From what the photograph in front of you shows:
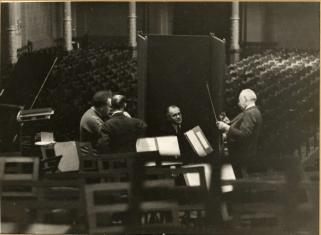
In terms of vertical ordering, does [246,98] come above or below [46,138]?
above

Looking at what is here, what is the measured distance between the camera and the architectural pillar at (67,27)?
18.2 ft

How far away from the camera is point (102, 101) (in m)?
5.65

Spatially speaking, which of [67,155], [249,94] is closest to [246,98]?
[249,94]

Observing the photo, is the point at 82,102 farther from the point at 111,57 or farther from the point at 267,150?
the point at 267,150

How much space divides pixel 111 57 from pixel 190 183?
131cm

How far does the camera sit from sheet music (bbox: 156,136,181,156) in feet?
18.2

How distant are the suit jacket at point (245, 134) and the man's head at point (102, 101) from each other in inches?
42.9

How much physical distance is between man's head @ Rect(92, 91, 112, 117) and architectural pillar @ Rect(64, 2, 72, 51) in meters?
0.49

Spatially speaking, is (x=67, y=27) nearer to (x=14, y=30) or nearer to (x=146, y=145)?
(x=14, y=30)

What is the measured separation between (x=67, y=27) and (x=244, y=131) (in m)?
1.79

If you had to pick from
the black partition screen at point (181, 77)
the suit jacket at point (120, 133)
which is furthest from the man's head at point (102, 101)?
the black partition screen at point (181, 77)

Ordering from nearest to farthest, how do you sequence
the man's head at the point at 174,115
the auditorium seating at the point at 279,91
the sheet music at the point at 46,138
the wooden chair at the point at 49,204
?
the auditorium seating at the point at 279,91, the wooden chair at the point at 49,204, the man's head at the point at 174,115, the sheet music at the point at 46,138

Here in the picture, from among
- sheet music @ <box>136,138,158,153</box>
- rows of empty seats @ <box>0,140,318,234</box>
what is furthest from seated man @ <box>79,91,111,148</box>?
sheet music @ <box>136,138,158,153</box>

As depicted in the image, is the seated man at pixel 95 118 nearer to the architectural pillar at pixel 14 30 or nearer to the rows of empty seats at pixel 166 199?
the rows of empty seats at pixel 166 199
